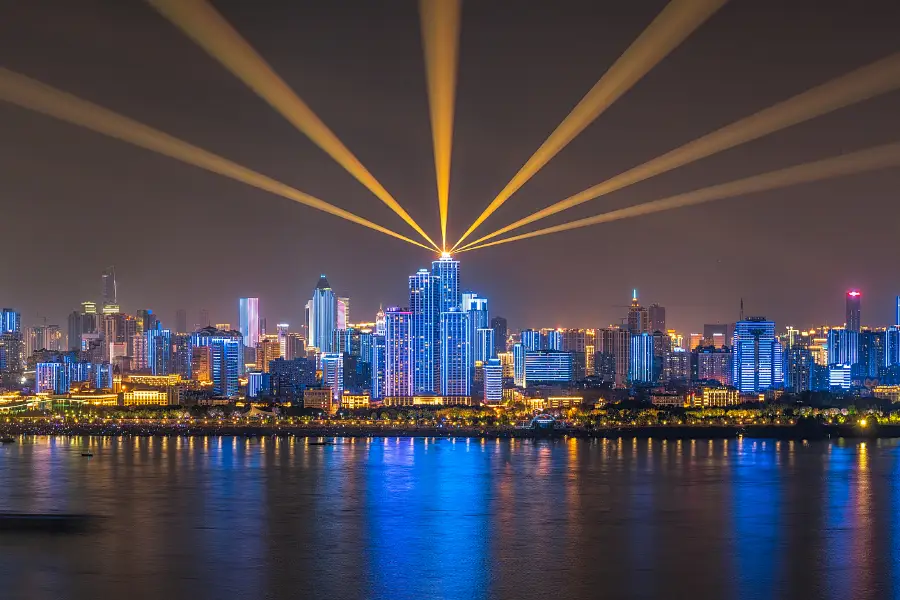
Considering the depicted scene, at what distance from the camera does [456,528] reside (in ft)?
57.5

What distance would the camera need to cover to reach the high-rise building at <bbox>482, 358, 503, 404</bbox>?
6050 centimetres

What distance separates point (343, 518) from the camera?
18547 millimetres

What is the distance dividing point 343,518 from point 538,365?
175 feet

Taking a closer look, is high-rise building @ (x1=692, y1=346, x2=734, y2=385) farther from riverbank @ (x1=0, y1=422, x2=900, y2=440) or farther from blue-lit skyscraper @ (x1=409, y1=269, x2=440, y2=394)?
riverbank @ (x1=0, y1=422, x2=900, y2=440)

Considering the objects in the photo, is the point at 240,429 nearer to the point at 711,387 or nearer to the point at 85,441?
the point at 85,441

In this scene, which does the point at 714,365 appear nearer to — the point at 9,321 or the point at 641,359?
the point at 641,359

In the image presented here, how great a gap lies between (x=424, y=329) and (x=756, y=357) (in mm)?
22037

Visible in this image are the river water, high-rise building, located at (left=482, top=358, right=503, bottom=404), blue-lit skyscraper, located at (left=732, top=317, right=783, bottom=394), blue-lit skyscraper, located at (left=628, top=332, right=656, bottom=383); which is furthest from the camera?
blue-lit skyscraper, located at (left=628, top=332, right=656, bottom=383)

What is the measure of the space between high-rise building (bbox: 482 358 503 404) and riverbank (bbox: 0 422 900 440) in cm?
1463

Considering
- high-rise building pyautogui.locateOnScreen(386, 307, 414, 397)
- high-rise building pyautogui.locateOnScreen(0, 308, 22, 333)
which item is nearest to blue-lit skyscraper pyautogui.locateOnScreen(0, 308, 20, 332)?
high-rise building pyautogui.locateOnScreen(0, 308, 22, 333)

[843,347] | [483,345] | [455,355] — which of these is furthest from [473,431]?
[843,347]

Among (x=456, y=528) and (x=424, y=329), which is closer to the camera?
(x=456, y=528)

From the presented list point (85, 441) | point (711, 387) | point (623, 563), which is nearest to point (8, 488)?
point (623, 563)

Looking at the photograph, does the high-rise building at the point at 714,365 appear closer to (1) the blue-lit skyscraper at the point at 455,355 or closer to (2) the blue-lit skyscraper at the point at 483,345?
(2) the blue-lit skyscraper at the point at 483,345
